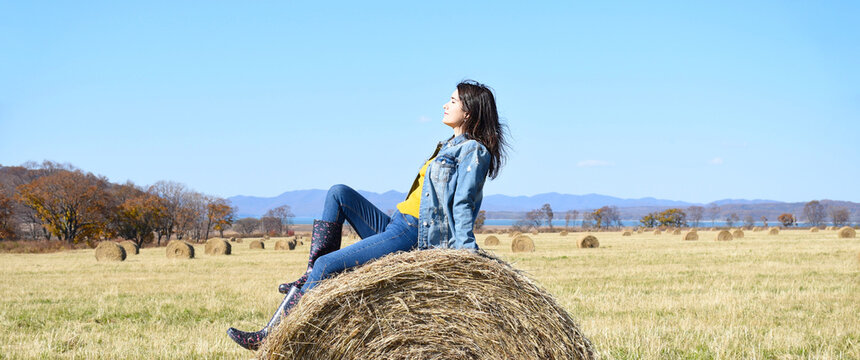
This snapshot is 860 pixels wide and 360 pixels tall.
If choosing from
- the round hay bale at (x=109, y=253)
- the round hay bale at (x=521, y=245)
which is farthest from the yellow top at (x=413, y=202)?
the round hay bale at (x=109, y=253)

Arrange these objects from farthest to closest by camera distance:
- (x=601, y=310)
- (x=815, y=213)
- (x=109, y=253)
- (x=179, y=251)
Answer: (x=815, y=213)
(x=179, y=251)
(x=109, y=253)
(x=601, y=310)

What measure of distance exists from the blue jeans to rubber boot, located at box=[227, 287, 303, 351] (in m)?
0.13

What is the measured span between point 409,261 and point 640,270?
1393 cm

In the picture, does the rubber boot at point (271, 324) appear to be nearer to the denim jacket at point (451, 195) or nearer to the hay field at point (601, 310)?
the denim jacket at point (451, 195)

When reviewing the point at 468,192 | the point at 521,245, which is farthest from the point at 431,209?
the point at 521,245

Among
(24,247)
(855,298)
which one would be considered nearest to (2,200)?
(24,247)

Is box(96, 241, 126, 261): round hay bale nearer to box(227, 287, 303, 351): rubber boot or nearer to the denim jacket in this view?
box(227, 287, 303, 351): rubber boot

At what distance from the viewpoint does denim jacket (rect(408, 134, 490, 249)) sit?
4344mm

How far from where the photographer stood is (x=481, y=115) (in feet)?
15.5

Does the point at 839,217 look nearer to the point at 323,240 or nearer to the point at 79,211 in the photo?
the point at 79,211

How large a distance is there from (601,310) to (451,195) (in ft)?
19.3

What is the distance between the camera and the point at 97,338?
7.47 meters

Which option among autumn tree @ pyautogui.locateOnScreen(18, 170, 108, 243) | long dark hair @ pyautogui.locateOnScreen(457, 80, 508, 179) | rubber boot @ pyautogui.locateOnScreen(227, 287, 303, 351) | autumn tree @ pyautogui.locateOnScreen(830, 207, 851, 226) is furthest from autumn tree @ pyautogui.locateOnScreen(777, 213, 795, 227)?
rubber boot @ pyautogui.locateOnScreen(227, 287, 303, 351)

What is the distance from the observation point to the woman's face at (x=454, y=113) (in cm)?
472
